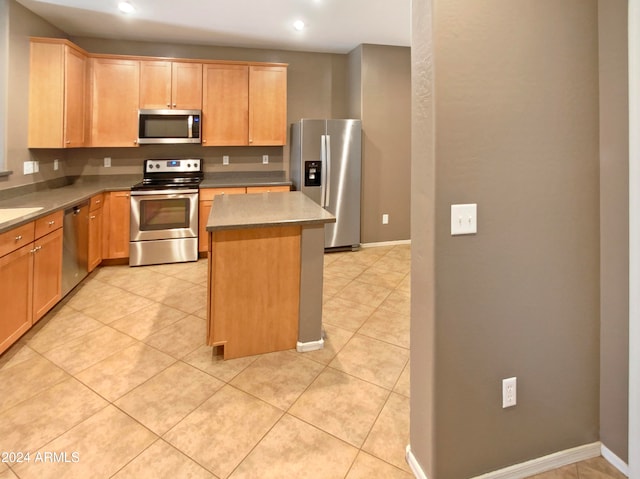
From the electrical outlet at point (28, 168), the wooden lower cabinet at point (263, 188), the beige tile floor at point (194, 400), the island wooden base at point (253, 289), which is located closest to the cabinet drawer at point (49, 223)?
the beige tile floor at point (194, 400)

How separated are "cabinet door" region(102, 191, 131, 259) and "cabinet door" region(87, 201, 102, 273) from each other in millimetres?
67

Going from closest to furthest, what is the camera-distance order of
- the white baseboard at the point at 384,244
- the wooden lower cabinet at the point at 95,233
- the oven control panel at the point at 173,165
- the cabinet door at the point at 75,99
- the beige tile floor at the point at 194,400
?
the beige tile floor at the point at 194,400
the cabinet door at the point at 75,99
the wooden lower cabinet at the point at 95,233
the oven control panel at the point at 173,165
the white baseboard at the point at 384,244

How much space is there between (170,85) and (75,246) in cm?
224

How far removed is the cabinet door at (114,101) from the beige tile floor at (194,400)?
2164 millimetres

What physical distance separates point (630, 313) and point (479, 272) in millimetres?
604

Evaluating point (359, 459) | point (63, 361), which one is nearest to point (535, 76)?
point (359, 459)

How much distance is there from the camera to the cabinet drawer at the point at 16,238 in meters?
2.29

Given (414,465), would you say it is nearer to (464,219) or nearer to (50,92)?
(464,219)

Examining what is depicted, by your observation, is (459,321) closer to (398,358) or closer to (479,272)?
(479,272)

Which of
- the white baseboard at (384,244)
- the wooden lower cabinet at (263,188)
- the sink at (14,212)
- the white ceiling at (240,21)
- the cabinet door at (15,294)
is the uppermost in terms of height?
the white ceiling at (240,21)

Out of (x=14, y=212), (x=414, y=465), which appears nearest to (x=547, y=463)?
(x=414, y=465)

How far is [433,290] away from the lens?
1.34 meters

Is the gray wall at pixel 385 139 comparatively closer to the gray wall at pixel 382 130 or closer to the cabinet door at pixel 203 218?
the gray wall at pixel 382 130

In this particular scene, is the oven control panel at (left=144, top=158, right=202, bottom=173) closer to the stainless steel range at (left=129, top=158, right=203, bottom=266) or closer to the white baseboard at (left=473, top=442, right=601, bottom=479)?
the stainless steel range at (left=129, top=158, right=203, bottom=266)
